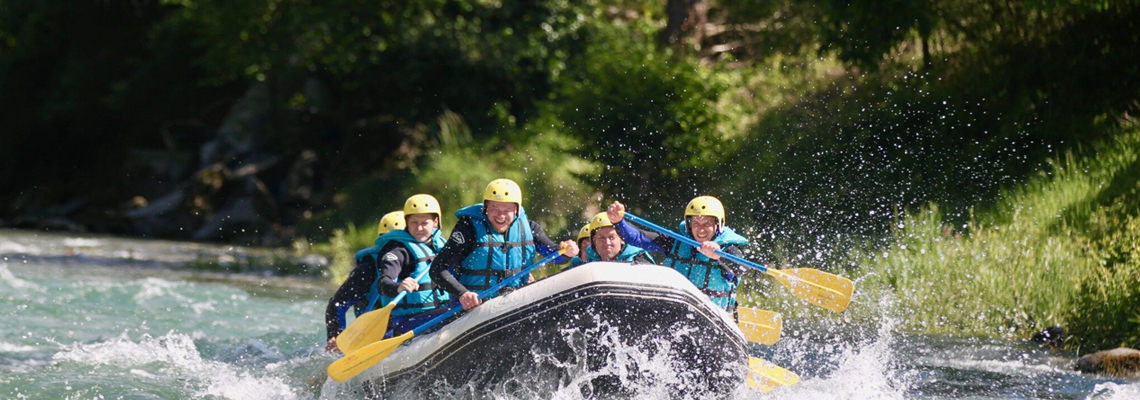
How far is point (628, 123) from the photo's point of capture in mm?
14227

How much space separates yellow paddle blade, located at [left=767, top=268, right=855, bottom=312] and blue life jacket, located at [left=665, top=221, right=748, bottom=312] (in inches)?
14.3

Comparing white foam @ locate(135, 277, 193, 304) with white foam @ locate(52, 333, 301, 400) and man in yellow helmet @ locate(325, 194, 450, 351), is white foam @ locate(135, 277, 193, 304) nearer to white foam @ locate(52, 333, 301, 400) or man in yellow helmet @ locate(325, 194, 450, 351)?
white foam @ locate(52, 333, 301, 400)

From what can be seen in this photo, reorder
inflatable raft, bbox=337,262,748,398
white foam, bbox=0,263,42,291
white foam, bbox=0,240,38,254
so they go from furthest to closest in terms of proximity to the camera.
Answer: white foam, bbox=0,240,38,254, white foam, bbox=0,263,42,291, inflatable raft, bbox=337,262,748,398

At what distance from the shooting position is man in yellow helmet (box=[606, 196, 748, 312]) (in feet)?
25.8

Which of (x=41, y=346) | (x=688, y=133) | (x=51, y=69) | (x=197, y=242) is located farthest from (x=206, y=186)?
(x=41, y=346)

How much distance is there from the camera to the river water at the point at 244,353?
7.93m

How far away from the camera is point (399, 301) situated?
26.0ft

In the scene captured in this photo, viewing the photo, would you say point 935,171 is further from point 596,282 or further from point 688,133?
point 596,282

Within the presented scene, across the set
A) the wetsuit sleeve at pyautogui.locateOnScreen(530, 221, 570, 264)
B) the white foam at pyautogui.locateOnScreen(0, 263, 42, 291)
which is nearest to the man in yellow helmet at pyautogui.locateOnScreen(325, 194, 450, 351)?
the wetsuit sleeve at pyautogui.locateOnScreen(530, 221, 570, 264)

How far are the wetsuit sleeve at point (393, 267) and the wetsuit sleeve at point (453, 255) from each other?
44cm

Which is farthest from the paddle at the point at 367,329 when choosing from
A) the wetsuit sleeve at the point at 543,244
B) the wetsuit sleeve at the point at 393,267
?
the wetsuit sleeve at the point at 543,244

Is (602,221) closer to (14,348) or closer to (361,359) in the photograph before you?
(361,359)

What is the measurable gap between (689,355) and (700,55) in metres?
12.8

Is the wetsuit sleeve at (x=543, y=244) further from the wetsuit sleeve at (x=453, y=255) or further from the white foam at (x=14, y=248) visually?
the white foam at (x=14, y=248)
